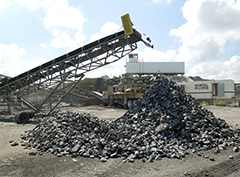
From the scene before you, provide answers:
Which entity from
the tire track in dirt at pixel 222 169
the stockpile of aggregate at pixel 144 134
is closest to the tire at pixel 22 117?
the stockpile of aggregate at pixel 144 134

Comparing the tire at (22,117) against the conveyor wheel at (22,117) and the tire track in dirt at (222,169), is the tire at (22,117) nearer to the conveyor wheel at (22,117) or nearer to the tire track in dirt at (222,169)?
the conveyor wheel at (22,117)

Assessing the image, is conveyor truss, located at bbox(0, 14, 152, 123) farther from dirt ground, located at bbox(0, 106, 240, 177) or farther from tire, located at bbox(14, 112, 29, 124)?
dirt ground, located at bbox(0, 106, 240, 177)

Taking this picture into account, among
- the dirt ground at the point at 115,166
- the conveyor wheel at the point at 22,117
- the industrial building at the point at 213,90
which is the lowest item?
the dirt ground at the point at 115,166

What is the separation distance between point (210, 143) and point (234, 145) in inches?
35.7

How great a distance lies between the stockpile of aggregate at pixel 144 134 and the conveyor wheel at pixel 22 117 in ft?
13.3

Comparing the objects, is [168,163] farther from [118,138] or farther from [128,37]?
[128,37]

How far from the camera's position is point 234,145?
6.18 m

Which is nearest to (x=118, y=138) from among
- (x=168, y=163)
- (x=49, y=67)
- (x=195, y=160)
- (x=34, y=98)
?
(x=168, y=163)

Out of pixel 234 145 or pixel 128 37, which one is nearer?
pixel 234 145

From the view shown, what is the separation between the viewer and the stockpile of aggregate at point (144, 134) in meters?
5.36

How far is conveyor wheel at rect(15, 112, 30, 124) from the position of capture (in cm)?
1070

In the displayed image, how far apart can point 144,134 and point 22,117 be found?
8027 millimetres

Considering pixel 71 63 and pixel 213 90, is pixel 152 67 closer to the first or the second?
pixel 213 90

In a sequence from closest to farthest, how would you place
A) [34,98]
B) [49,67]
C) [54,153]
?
[54,153] < [49,67] < [34,98]
